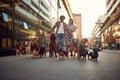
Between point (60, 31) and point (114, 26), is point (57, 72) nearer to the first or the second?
point (60, 31)

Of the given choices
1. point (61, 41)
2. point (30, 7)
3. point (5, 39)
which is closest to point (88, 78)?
point (61, 41)

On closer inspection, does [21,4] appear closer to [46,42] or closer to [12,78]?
[46,42]

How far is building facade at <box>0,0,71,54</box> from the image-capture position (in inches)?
763

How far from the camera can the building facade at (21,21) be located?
63.6ft

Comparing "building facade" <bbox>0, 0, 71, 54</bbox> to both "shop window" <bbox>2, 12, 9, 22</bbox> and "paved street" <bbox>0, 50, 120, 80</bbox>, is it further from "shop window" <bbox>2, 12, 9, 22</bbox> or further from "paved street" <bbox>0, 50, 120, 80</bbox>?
"paved street" <bbox>0, 50, 120, 80</bbox>

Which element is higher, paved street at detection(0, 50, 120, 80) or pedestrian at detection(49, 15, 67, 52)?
pedestrian at detection(49, 15, 67, 52)

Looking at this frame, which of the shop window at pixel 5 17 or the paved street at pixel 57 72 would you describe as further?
the shop window at pixel 5 17

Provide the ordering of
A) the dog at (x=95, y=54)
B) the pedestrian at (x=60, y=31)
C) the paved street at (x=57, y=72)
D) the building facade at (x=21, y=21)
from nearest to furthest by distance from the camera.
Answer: the paved street at (x=57, y=72)
the dog at (x=95, y=54)
the pedestrian at (x=60, y=31)
the building facade at (x=21, y=21)

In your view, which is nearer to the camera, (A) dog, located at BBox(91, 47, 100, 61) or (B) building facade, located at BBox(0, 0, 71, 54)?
(A) dog, located at BBox(91, 47, 100, 61)

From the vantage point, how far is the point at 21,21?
24.7 metres

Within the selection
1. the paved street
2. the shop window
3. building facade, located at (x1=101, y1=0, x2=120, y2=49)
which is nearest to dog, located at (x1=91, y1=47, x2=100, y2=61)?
the paved street

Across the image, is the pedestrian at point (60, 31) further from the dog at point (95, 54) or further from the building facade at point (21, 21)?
the building facade at point (21, 21)

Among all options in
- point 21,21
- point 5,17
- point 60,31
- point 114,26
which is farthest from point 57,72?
point 114,26

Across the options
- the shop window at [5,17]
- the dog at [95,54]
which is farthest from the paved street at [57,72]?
the shop window at [5,17]
